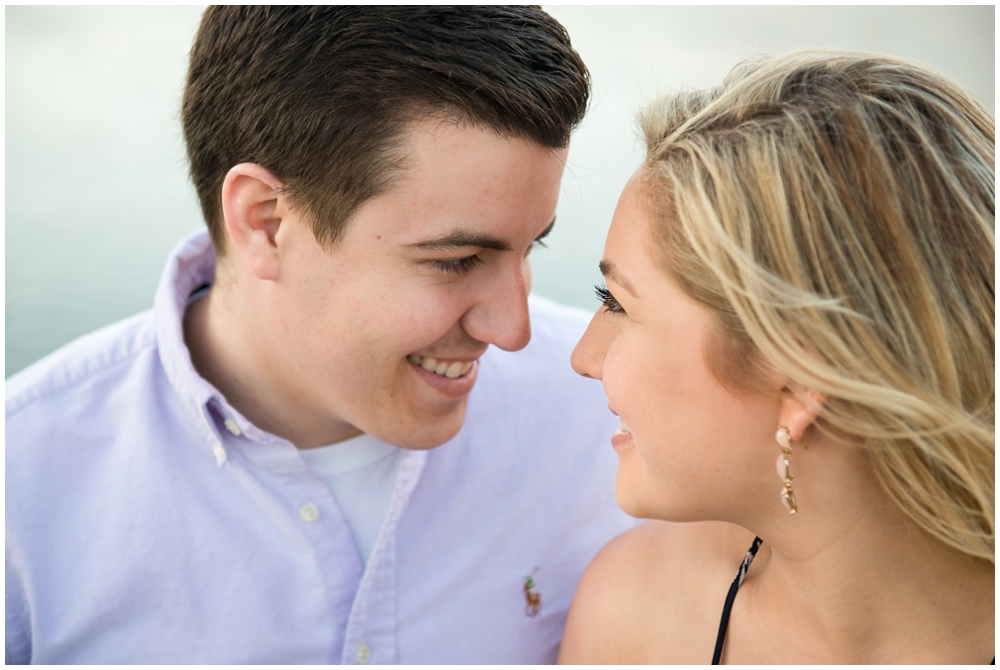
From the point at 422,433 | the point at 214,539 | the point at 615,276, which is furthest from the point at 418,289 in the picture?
the point at 214,539

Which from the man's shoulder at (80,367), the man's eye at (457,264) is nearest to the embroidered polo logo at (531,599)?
the man's eye at (457,264)

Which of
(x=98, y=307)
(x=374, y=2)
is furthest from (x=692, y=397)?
(x=98, y=307)

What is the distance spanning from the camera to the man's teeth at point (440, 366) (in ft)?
6.84

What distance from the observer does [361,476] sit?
2.22 m

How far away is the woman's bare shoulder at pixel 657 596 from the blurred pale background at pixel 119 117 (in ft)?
5.28

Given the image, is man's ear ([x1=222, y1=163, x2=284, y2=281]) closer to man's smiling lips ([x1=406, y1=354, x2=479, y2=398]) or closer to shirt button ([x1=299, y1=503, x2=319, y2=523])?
man's smiling lips ([x1=406, y1=354, x2=479, y2=398])

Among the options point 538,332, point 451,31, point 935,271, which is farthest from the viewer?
point 538,332

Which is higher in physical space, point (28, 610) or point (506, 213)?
point (506, 213)

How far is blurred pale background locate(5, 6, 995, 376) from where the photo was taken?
10.9ft

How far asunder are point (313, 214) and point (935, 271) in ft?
4.11

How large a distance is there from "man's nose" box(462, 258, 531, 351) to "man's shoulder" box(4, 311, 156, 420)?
2.85ft

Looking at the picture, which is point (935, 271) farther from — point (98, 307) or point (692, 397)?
point (98, 307)

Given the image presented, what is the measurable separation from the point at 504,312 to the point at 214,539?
870 millimetres

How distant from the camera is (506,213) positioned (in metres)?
1.83
